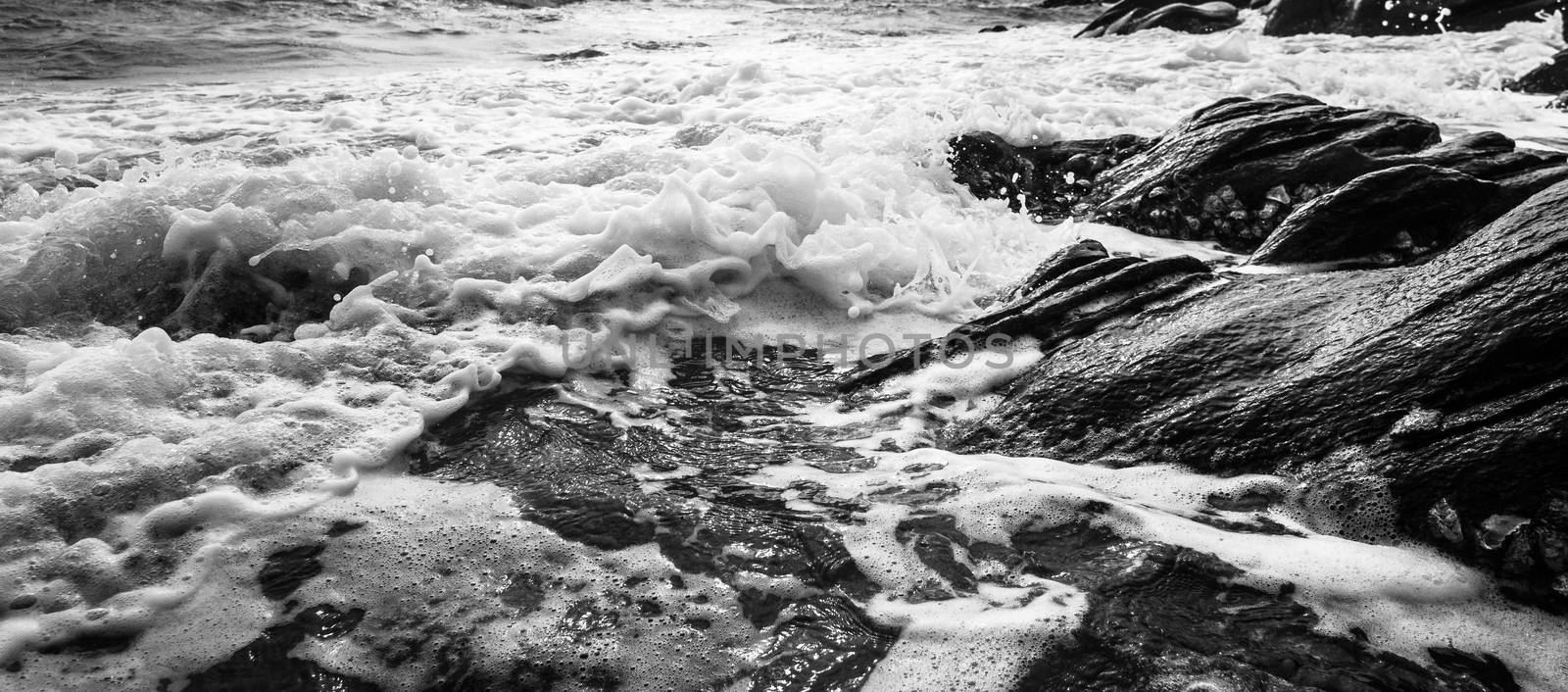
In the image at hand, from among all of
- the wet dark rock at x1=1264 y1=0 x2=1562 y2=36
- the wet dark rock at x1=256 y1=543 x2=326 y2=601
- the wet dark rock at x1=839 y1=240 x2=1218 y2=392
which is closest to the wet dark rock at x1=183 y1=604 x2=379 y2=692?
the wet dark rock at x1=256 y1=543 x2=326 y2=601

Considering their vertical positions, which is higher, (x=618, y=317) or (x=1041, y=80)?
(x=1041, y=80)

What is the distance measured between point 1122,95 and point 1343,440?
7233 millimetres

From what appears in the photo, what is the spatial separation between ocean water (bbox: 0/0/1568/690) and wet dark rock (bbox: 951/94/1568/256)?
0.30m

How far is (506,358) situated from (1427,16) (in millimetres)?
15677

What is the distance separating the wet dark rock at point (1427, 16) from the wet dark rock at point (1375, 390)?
13.1 meters

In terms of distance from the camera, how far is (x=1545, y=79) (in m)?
9.71

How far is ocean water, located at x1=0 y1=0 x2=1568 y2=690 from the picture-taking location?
2381mm

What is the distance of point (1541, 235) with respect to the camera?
2945 millimetres

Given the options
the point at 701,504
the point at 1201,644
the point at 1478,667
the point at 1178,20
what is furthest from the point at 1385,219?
the point at 1178,20

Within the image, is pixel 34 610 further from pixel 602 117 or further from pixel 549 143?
pixel 602 117

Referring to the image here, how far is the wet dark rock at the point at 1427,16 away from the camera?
44.2 ft

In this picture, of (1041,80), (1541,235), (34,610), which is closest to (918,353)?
(1541,235)

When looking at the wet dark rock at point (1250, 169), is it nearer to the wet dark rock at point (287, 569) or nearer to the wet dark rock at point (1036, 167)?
the wet dark rock at point (1036, 167)

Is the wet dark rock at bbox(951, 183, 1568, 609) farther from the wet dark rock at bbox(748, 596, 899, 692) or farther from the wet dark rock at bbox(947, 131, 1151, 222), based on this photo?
the wet dark rock at bbox(947, 131, 1151, 222)
